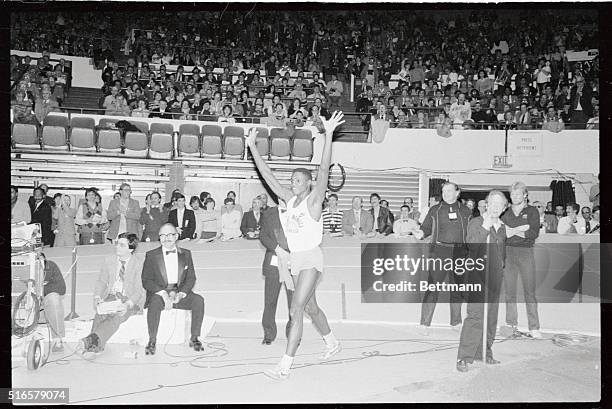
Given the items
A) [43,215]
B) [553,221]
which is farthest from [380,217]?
[43,215]

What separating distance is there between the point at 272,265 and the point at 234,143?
1266 mm

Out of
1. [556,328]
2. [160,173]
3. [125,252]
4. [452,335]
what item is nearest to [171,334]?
[125,252]

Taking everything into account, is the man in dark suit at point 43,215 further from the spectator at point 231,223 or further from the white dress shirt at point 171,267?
the spectator at point 231,223

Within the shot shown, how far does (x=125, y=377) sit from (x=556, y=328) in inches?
133

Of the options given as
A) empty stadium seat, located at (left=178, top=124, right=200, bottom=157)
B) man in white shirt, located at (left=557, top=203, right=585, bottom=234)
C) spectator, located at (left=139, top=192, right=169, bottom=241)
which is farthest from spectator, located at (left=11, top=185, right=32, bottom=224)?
man in white shirt, located at (left=557, top=203, right=585, bottom=234)

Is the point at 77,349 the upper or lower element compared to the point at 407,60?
lower

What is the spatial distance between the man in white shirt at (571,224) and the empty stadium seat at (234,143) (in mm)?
2809

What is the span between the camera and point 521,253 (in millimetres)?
4477

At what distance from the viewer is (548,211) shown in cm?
494

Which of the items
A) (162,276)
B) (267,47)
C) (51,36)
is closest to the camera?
(162,276)

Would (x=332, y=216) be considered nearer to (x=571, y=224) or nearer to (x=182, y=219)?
(x=182, y=219)

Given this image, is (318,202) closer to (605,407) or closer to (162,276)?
(162,276)

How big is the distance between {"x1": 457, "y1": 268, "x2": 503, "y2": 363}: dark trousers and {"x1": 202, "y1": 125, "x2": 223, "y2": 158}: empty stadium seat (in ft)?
7.96

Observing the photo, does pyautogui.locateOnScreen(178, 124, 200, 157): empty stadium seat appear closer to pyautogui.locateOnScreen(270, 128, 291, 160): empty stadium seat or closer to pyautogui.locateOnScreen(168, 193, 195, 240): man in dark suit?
pyautogui.locateOnScreen(168, 193, 195, 240): man in dark suit
